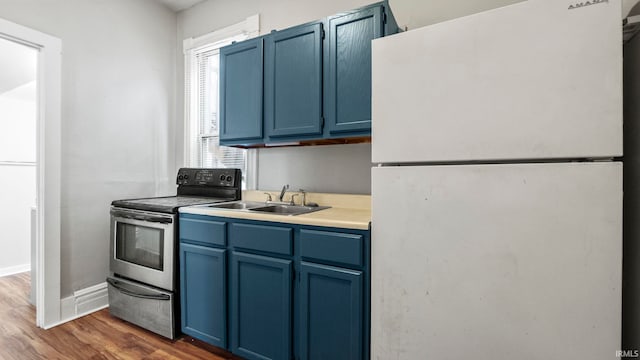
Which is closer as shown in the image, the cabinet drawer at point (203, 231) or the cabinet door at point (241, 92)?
the cabinet drawer at point (203, 231)

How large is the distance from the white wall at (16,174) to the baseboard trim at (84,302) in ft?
6.38

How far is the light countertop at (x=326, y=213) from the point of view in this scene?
1.44 m

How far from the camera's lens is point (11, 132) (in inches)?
143

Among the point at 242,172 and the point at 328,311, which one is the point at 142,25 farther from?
the point at 328,311

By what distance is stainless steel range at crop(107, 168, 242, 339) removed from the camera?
1.99 m

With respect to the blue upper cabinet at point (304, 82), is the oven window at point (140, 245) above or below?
below

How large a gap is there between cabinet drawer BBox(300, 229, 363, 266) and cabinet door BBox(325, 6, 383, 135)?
665mm

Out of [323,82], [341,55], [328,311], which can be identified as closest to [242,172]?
[323,82]

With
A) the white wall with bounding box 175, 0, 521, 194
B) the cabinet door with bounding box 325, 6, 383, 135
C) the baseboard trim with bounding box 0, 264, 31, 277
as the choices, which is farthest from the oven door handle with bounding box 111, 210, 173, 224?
the baseboard trim with bounding box 0, 264, 31, 277

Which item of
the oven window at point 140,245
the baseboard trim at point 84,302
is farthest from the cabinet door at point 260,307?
the baseboard trim at point 84,302

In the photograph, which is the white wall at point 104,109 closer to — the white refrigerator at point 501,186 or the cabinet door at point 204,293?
the cabinet door at point 204,293

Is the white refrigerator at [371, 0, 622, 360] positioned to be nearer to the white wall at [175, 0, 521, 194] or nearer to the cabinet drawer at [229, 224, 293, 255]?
the cabinet drawer at [229, 224, 293, 255]

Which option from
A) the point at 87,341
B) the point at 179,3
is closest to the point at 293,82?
the point at 179,3

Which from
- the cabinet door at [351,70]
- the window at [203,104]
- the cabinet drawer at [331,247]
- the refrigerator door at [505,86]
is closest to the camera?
the refrigerator door at [505,86]
